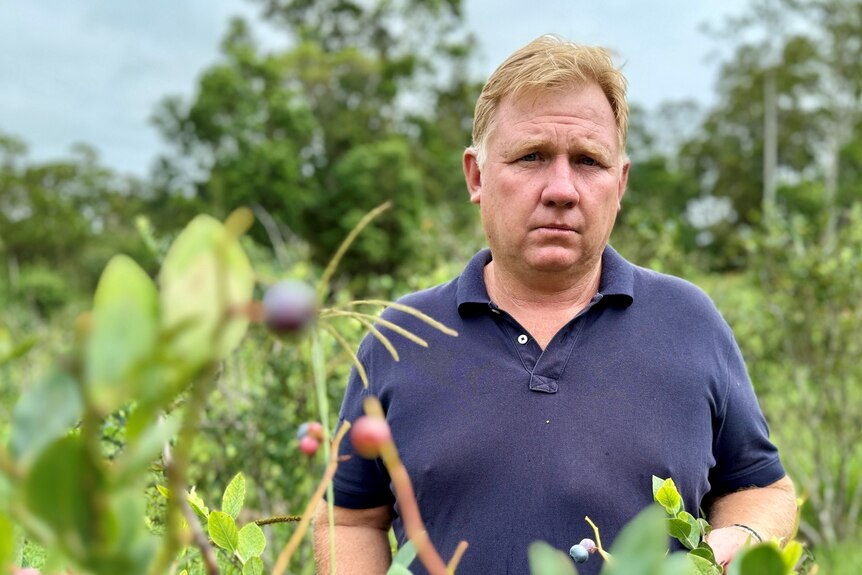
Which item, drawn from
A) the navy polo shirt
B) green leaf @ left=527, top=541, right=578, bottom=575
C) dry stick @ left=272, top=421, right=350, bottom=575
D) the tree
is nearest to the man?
the navy polo shirt

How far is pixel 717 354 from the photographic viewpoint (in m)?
1.90

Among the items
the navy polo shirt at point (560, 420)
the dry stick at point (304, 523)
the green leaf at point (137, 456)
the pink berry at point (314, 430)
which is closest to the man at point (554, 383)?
the navy polo shirt at point (560, 420)

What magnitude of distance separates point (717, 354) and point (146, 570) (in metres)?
1.71

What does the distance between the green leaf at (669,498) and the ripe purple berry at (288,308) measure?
0.75 meters

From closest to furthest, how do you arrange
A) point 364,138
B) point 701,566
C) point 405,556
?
point 405,556, point 701,566, point 364,138

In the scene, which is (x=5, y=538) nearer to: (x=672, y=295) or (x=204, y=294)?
(x=204, y=294)

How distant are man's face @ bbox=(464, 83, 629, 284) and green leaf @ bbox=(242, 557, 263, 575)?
1081 millimetres

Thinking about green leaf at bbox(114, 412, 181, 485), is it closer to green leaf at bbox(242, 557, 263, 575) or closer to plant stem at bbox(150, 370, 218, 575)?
plant stem at bbox(150, 370, 218, 575)

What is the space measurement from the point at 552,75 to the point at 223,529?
1.23m

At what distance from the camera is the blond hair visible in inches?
72.4

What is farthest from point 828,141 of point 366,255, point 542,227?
point 542,227

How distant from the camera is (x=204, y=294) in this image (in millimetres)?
334

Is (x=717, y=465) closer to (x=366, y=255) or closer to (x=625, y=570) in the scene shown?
(x=625, y=570)

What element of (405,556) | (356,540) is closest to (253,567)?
(405,556)
